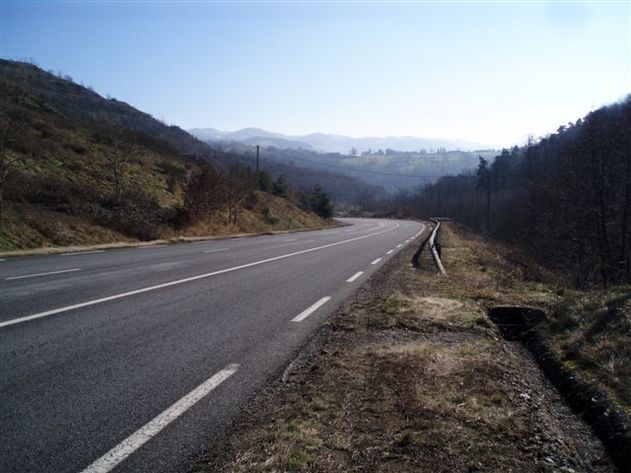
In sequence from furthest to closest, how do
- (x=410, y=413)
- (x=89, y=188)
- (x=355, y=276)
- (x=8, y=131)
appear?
(x=89, y=188) → (x=8, y=131) → (x=355, y=276) → (x=410, y=413)

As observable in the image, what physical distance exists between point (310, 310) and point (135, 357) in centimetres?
325

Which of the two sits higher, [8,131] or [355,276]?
[8,131]

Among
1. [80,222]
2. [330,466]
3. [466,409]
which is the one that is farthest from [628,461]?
[80,222]

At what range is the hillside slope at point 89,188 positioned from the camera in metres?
19.7

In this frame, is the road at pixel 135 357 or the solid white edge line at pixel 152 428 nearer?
the solid white edge line at pixel 152 428

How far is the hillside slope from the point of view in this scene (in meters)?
19.7

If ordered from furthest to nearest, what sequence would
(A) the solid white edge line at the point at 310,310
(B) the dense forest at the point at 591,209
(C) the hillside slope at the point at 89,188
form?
(B) the dense forest at the point at 591,209
(C) the hillside slope at the point at 89,188
(A) the solid white edge line at the point at 310,310

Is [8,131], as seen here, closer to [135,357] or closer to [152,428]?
[135,357]

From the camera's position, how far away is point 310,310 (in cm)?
758

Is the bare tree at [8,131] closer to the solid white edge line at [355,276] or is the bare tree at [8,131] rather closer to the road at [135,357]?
the road at [135,357]

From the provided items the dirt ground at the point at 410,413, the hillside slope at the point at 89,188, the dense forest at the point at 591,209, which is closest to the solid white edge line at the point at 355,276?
the dirt ground at the point at 410,413

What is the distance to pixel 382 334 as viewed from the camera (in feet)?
20.0

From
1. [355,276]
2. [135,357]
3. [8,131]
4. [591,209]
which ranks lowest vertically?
[355,276]

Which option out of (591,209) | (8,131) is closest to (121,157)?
(8,131)
